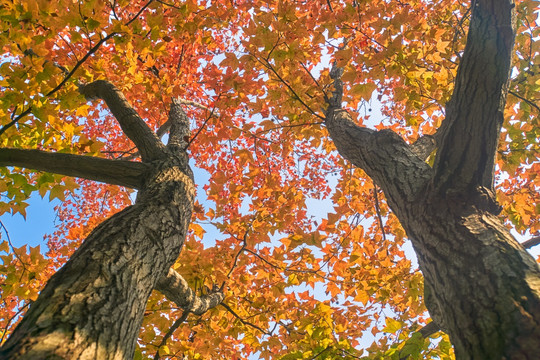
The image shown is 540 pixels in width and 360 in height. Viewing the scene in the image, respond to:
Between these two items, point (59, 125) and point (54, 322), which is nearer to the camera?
point (54, 322)

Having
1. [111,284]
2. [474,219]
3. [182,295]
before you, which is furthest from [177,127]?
[474,219]

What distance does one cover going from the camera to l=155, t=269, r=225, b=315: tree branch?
2426 millimetres

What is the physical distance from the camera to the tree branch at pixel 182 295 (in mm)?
2426

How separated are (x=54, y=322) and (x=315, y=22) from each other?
339 cm

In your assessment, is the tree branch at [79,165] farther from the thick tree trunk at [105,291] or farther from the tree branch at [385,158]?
the tree branch at [385,158]

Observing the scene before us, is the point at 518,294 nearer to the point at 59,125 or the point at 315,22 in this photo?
the point at 315,22

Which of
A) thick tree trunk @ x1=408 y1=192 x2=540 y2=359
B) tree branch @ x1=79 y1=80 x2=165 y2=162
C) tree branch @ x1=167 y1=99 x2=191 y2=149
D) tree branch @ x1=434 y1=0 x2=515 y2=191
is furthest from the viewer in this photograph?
tree branch @ x1=167 y1=99 x2=191 y2=149

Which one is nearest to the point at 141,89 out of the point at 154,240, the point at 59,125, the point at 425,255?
the point at 59,125

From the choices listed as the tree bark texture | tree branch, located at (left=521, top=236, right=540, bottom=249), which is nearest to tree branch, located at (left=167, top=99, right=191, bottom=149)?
the tree bark texture

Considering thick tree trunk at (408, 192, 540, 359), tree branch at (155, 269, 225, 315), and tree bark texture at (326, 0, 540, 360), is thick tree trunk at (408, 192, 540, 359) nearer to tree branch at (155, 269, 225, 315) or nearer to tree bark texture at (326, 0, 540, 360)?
tree bark texture at (326, 0, 540, 360)

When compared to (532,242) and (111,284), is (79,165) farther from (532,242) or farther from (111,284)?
(532,242)

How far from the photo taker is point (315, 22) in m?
3.38

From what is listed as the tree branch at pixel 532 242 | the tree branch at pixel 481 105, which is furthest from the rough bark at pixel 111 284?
the tree branch at pixel 532 242

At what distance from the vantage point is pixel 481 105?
74.0 inches
